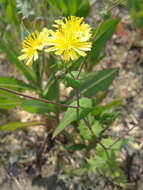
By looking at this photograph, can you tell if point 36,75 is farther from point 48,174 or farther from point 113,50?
point 113,50

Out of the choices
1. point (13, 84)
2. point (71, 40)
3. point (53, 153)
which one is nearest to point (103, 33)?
point (71, 40)

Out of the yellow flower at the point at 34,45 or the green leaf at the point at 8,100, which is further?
the green leaf at the point at 8,100

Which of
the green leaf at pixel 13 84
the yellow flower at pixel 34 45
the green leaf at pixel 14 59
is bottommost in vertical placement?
the green leaf at pixel 13 84

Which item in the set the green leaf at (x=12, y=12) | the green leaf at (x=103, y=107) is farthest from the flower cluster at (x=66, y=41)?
the green leaf at (x=12, y=12)

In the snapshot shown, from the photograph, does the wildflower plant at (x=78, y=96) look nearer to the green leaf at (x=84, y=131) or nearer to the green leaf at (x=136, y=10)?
the green leaf at (x=84, y=131)

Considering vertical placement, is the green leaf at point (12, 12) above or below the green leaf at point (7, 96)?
above

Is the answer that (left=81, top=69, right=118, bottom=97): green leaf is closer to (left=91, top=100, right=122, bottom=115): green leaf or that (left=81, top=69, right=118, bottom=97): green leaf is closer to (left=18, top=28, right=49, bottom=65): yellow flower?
(left=91, top=100, right=122, bottom=115): green leaf
